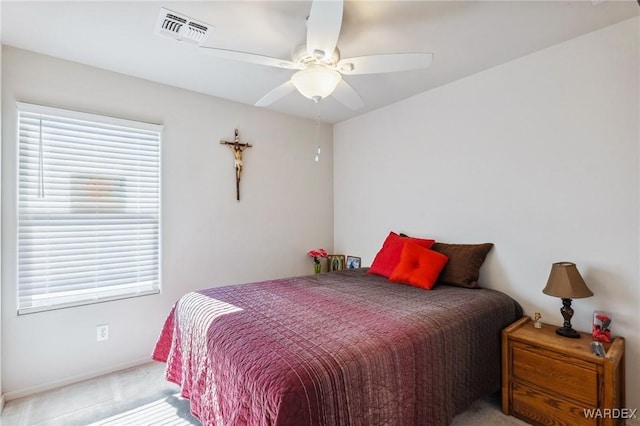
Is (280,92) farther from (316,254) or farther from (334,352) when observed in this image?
(316,254)

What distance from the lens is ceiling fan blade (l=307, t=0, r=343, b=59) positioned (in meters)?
1.34

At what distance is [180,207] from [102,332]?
1.21 meters

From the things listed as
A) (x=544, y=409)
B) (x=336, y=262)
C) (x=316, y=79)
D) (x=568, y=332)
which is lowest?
(x=544, y=409)

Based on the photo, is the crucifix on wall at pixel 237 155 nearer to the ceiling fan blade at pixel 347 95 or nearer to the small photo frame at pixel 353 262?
the ceiling fan blade at pixel 347 95

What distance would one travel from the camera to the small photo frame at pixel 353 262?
3782mm

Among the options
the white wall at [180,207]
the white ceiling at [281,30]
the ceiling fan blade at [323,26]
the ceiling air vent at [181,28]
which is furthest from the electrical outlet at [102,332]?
the ceiling fan blade at [323,26]

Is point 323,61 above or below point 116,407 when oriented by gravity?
above

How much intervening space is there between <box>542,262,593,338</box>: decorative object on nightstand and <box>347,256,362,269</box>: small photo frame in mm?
2058

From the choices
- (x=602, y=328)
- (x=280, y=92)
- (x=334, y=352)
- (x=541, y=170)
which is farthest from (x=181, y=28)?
(x=602, y=328)

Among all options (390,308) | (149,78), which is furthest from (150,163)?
(390,308)

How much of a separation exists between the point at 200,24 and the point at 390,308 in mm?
2149

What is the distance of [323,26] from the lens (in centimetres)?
147

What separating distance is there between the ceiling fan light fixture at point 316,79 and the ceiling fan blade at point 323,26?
0.33 feet

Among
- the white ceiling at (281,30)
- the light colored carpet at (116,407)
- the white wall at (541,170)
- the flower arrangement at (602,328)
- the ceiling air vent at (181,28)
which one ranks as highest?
the white ceiling at (281,30)
